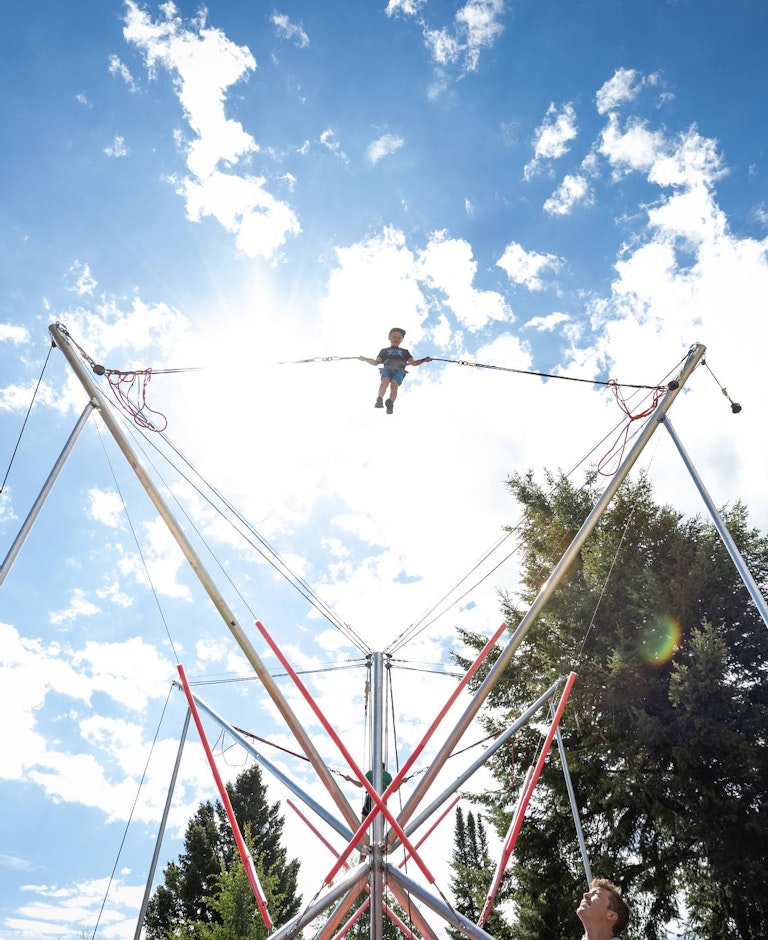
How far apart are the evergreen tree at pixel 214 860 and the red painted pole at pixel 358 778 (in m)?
22.9

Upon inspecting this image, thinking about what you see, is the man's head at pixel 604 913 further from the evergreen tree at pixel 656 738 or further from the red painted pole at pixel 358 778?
the evergreen tree at pixel 656 738

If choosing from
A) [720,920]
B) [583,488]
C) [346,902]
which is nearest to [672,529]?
[583,488]

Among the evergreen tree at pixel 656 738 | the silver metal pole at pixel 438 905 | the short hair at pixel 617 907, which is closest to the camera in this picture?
the short hair at pixel 617 907

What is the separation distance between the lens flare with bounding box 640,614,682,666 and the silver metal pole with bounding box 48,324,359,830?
9690 millimetres

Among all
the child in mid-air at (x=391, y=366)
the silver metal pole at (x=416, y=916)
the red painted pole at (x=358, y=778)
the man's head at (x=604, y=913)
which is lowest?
the man's head at (x=604, y=913)

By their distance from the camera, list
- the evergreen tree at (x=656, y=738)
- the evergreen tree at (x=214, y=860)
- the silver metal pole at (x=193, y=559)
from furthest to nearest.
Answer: the evergreen tree at (x=214, y=860), the evergreen tree at (x=656, y=738), the silver metal pole at (x=193, y=559)

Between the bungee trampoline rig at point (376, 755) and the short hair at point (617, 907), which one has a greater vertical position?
the bungee trampoline rig at point (376, 755)

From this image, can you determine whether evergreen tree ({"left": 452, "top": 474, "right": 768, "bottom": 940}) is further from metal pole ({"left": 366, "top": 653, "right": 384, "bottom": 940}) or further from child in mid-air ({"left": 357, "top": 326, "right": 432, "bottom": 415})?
child in mid-air ({"left": 357, "top": 326, "right": 432, "bottom": 415})

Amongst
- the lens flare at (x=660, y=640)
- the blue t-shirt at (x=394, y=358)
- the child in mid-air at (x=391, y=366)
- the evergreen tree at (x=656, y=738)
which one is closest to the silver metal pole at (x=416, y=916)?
the child in mid-air at (x=391, y=366)

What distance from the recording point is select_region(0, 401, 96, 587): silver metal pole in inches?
181

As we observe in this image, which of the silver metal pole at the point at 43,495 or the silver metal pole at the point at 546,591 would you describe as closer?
the silver metal pole at the point at 43,495

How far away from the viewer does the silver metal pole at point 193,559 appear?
200 inches

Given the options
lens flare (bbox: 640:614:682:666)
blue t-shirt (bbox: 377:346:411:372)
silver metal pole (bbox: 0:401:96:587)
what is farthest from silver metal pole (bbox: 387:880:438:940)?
lens flare (bbox: 640:614:682:666)

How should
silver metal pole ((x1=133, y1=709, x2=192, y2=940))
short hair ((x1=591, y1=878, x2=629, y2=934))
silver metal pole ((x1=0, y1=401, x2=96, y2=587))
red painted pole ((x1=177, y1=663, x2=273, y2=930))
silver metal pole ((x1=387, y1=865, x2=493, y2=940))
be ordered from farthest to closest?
1. silver metal pole ((x1=133, y1=709, x2=192, y2=940))
2. red painted pole ((x1=177, y1=663, x2=273, y2=930))
3. silver metal pole ((x1=387, y1=865, x2=493, y2=940))
4. silver metal pole ((x1=0, y1=401, x2=96, y2=587))
5. short hair ((x1=591, y1=878, x2=629, y2=934))
